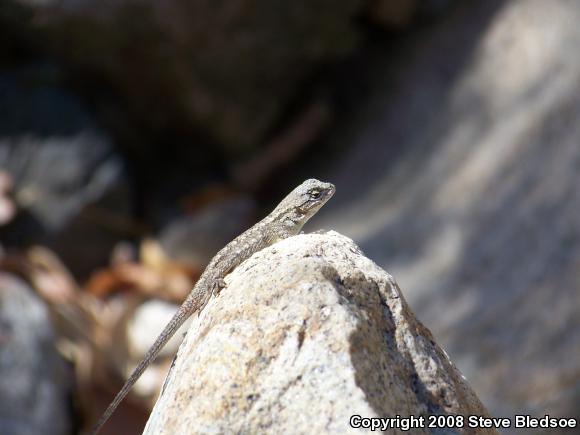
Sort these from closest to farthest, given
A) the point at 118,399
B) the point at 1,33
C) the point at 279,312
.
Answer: the point at 279,312, the point at 118,399, the point at 1,33

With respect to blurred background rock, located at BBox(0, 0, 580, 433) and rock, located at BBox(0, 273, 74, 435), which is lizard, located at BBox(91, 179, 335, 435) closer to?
blurred background rock, located at BBox(0, 0, 580, 433)

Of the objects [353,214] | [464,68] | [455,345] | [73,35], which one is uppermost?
[464,68]

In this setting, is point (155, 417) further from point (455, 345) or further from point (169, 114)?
point (169, 114)

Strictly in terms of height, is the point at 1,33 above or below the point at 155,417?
above

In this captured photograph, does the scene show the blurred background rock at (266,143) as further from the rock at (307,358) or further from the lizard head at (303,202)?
the rock at (307,358)

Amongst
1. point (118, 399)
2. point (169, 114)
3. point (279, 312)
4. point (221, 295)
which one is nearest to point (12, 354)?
point (169, 114)

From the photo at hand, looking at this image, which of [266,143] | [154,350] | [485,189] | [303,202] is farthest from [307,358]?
[266,143]

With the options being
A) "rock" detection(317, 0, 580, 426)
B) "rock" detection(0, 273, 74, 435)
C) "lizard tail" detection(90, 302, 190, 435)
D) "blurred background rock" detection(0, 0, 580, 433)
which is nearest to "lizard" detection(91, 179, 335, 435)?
"lizard tail" detection(90, 302, 190, 435)
